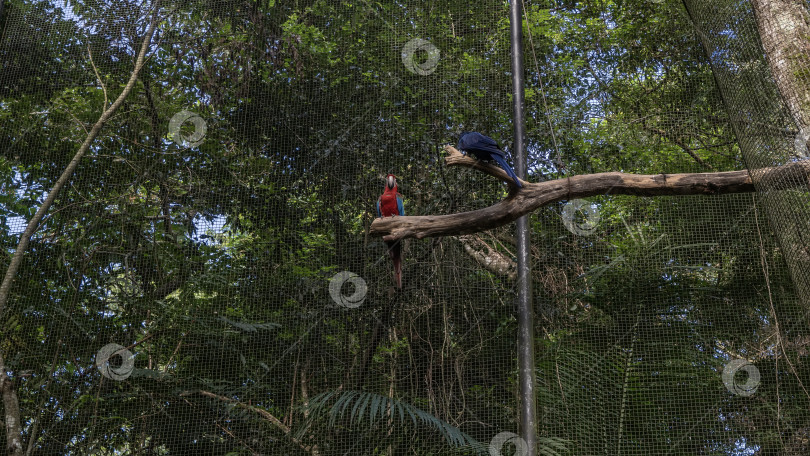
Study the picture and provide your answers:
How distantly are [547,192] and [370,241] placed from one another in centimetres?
A: 116

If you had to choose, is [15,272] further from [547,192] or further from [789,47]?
[789,47]

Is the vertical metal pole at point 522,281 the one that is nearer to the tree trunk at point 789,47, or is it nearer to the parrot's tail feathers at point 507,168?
the parrot's tail feathers at point 507,168

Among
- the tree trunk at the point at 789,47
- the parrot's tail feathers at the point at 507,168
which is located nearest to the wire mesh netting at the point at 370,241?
the tree trunk at the point at 789,47

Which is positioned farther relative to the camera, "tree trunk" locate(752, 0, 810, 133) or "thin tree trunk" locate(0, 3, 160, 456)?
"thin tree trunk" locate(0, 3, 160, 456)

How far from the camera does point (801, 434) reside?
8.85 feet

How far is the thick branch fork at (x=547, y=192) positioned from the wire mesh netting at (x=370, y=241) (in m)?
0.05

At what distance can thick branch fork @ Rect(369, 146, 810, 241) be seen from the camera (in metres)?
2.42

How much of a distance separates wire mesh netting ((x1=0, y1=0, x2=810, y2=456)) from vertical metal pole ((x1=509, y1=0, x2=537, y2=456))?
85 mm

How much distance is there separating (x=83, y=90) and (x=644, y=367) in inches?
135

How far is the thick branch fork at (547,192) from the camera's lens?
95.1 inches

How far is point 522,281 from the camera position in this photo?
9.18 feet

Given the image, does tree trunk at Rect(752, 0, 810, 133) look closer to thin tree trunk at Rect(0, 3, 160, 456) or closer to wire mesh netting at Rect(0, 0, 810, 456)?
wire mesh netting at Rect(0, 0, 810, 456)

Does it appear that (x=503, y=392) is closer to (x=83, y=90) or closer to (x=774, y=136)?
(x=774, y=136)

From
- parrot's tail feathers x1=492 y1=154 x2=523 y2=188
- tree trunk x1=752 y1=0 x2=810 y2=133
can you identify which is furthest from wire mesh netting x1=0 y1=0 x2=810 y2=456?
parrot's tail feathers x1=492 y1=154 x2=523 y2=188
